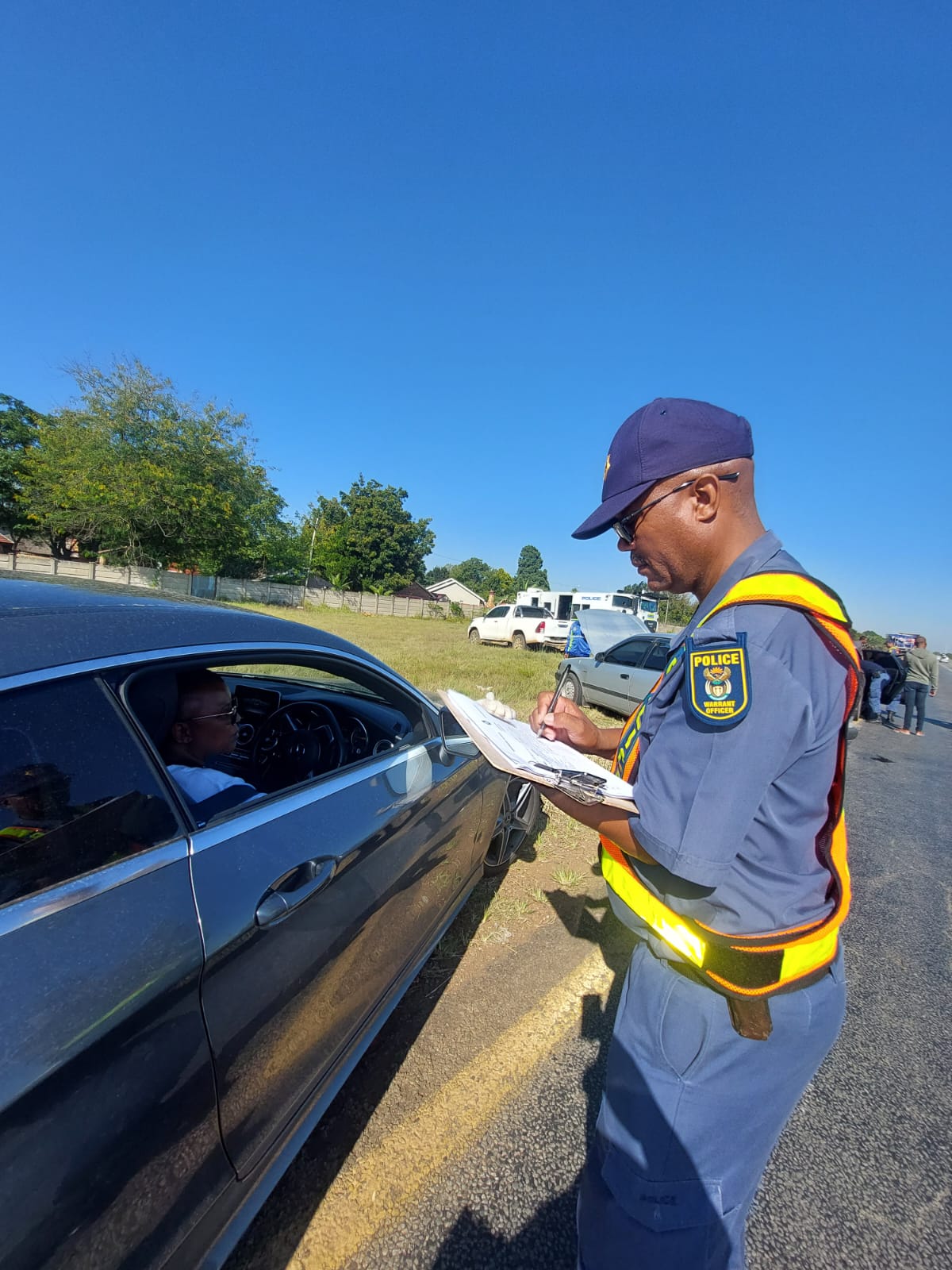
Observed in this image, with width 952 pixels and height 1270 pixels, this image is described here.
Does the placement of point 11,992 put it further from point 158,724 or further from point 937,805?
point 937,805

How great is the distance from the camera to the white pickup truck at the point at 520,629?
61.7 ft

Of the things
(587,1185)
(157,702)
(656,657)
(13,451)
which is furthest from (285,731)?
(13,451)

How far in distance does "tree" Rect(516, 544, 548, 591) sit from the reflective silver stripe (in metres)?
89.1

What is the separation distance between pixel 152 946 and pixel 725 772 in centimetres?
104

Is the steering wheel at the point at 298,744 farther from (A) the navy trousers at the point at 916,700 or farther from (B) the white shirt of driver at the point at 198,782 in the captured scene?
(A) the navy trousers at the point at 916,700

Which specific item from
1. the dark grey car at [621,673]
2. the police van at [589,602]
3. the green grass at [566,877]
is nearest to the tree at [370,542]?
the police van at [589,602]

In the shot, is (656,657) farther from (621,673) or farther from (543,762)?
(543,762)

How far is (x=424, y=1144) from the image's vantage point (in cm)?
172

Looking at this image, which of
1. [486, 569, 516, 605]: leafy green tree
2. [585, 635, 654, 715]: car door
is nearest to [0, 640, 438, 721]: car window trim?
[585, 635, 654, 715]: car door

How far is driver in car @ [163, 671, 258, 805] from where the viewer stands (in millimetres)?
1648

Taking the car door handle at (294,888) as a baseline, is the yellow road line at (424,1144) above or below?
below

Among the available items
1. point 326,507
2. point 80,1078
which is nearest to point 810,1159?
point 80,1078

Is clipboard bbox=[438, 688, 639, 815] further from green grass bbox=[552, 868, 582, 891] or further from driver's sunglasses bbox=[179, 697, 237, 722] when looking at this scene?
green grass bbox=[552, 868, 582, 891]

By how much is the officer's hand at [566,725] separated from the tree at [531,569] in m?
88.8
